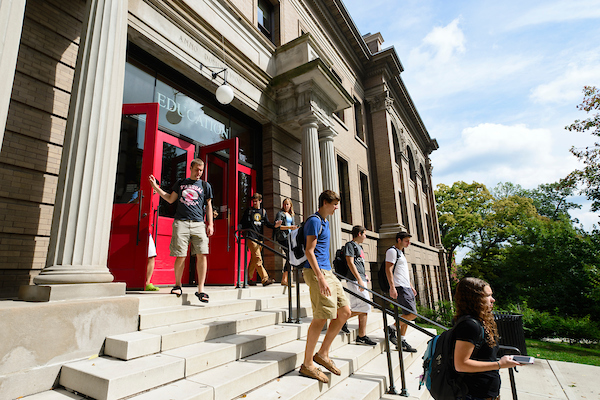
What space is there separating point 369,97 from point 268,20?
27.6 feet

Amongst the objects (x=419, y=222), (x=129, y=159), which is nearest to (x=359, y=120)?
(x=419, y=222)

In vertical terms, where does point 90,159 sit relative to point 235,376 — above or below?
above

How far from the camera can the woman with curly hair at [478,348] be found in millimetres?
2188

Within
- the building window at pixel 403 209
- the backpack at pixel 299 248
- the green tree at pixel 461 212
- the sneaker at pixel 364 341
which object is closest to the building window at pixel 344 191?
the building window at pixel 403 209

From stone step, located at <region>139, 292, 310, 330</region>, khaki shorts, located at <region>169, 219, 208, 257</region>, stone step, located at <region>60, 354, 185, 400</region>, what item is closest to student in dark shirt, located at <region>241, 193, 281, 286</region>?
stone step, located at <region>139, 292, 310, 330</region>

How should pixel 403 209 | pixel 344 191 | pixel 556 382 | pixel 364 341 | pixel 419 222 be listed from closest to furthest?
1. pixel 364 341
2. pixel 556 382
3. pixel 344 191
4. pixel 403 209
5. pixel 419 222

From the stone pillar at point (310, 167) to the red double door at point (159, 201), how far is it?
54.3 inches

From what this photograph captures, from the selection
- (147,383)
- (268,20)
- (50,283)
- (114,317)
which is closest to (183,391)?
(147,383)

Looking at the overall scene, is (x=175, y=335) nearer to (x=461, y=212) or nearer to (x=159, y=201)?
(x=159, y=201)

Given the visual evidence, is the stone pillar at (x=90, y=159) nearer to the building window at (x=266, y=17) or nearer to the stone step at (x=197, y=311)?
the stone step at (x=197, y=311)

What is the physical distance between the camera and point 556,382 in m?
5.57

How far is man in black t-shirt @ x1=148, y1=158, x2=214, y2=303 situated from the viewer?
4164 millimetres

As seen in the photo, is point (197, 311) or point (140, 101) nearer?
point (197, 311)

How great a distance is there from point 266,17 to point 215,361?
9928 mm
